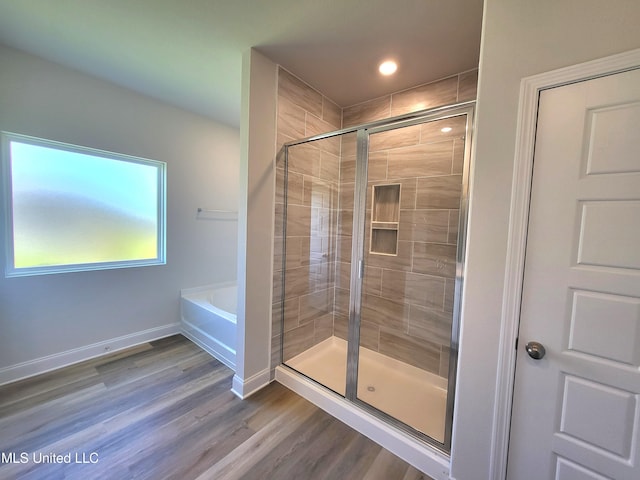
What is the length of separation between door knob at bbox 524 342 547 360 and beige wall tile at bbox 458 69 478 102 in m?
1.83

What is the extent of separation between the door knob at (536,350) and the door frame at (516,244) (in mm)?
56

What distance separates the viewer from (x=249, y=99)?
6.22ft

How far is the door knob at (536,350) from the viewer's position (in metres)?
1.07

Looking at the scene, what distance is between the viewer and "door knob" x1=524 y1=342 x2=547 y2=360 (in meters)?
1.07

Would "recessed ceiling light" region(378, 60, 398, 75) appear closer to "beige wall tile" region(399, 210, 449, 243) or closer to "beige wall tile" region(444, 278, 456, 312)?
"beige wall tile" region(399, 210, 449, 243)

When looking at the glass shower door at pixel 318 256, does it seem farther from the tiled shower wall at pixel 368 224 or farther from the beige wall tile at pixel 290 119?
the beige wall tile at pixel 290 119

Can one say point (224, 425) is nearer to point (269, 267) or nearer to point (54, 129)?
point (269, 267)

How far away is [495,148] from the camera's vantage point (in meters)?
1.14

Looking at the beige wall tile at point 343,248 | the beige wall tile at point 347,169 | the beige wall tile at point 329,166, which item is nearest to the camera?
the beige wall tile at point 329,166

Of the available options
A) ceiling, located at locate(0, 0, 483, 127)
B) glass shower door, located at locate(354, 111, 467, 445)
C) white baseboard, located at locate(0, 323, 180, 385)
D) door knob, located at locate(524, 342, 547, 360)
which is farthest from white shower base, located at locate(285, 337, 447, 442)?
ceiling, located at locate(0, 0, 483, 127)

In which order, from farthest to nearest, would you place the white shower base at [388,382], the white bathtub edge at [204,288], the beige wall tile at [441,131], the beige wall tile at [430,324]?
the white bathtub edge at [204,288] < the beige wall tile at [430,324] < the beige wall tile at [441,131] < the white shower base at [388,382]

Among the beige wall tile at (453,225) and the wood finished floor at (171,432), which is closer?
the wood finished floor at (171,432)

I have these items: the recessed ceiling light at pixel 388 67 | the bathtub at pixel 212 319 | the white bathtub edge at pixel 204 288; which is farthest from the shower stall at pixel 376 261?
the white bathtub edge at pixel 204 288

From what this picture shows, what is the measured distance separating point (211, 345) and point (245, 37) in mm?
2763
